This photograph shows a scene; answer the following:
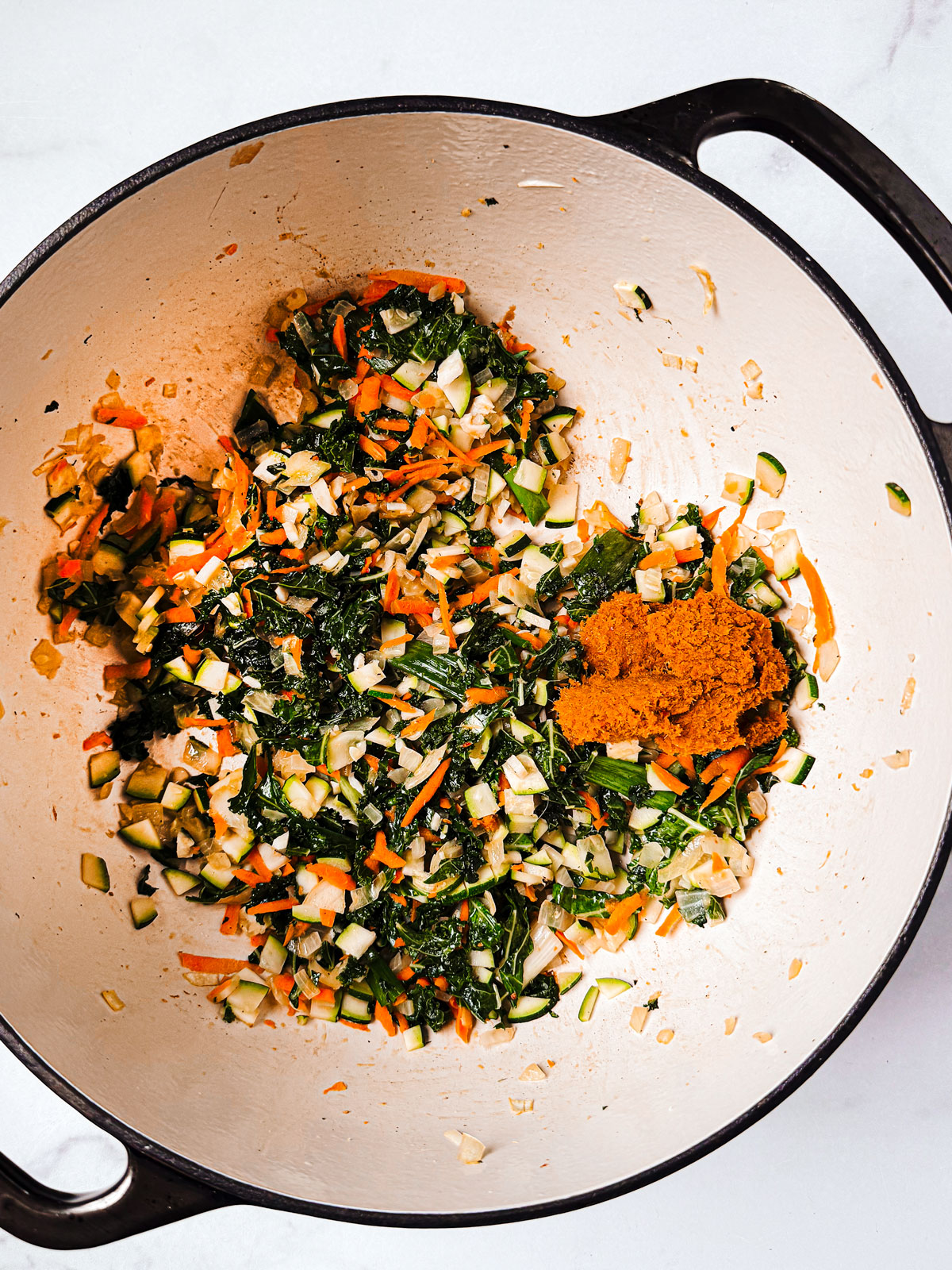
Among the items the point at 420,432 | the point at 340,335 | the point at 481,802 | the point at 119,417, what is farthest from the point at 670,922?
the point at 119,417

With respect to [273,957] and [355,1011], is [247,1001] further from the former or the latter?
[355,1011]

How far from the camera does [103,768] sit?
1656 mm

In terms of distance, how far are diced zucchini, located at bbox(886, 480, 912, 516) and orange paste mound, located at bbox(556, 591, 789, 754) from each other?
11.7 inches

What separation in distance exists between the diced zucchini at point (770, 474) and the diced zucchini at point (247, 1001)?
1.39 meters

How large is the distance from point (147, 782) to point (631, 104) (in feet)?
5.93

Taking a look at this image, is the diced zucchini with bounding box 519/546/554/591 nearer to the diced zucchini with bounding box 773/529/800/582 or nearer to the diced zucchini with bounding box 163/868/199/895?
the diced zucchini with bounding box 773/529/800/582

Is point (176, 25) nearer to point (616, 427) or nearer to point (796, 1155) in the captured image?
point (616, 427)

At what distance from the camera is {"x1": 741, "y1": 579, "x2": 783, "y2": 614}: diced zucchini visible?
1.62 metres

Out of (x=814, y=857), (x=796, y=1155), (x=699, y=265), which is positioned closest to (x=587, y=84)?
(x=699, y=265)

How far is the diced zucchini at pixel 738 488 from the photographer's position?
1668mm

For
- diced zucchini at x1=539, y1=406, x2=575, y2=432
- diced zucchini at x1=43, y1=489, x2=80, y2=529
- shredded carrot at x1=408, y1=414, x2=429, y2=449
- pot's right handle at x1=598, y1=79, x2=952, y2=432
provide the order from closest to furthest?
pot's right handle at x1=598, y1=79, x2=952, y2=432 < diced zucchini at x1=43, y1=489, x2=80, y2=529 < shredded carrot at x1=408, y1=414, x2=429, y2=449 < diced zucchini at x1=539, y1=406, x2=575, y2=432

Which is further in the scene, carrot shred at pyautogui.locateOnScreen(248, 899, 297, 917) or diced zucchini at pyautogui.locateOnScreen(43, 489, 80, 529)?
carrot shred at pyautogui.locateOnScreen(248, 899, 297, 917)

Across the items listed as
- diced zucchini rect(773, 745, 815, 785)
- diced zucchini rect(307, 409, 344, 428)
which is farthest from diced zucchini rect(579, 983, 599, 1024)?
diced zucchini rect(307, 409, 344, 428)

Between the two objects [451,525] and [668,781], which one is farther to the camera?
[451,525]
